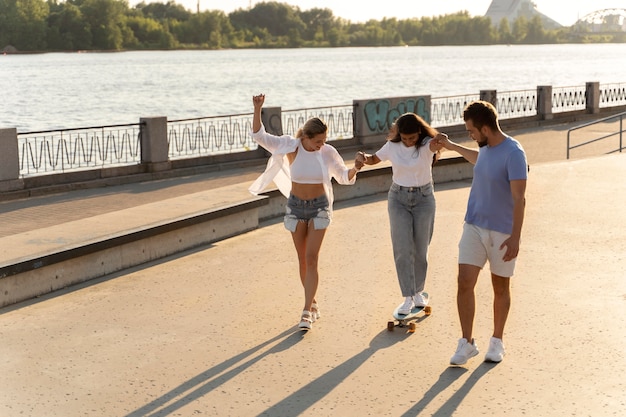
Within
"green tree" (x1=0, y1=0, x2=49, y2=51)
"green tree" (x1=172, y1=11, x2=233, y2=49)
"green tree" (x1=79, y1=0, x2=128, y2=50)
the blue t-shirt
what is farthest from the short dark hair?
"green tree" (x1=172, y1=11, x2=233, y2=49)

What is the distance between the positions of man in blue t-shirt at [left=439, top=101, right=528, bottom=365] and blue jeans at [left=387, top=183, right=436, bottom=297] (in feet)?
3.58

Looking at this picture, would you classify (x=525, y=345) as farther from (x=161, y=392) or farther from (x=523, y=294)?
(x=161, y=392)

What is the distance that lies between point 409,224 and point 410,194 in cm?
25

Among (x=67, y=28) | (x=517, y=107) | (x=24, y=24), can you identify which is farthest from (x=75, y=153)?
(x=67, y=28)

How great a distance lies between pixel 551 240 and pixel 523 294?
2527 mm

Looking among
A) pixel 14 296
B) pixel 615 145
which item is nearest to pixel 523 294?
pixel 14 296

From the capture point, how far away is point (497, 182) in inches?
275

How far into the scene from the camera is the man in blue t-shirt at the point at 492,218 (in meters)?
6.92

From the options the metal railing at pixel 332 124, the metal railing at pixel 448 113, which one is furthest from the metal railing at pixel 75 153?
the metal railing at pixel 448 113

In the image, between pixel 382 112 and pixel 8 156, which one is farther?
pixel 382 112

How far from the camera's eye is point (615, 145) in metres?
25.9

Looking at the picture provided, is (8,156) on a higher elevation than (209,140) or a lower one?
higher

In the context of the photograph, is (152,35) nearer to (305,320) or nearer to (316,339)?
(305,320)

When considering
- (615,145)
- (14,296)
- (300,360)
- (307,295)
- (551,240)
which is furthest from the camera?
(615,145)
